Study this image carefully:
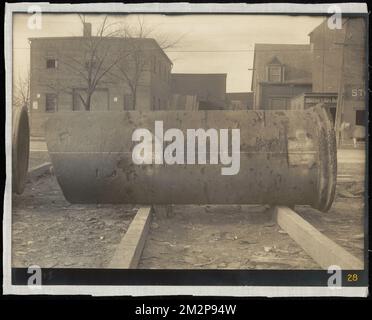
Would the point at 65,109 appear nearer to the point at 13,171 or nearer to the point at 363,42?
the point at 13,171

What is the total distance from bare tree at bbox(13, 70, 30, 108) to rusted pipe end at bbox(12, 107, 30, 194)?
0.20 ft

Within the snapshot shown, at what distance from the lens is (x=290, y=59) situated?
6074mm

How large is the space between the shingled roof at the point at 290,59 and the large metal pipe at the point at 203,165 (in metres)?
0.41

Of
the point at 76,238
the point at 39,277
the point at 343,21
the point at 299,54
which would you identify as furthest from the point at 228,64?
the point at 39,277

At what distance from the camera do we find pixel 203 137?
6109 millimetres

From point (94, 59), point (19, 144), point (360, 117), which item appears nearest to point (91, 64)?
point (94, 59)

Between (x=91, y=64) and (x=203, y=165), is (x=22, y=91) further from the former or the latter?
(x=203, y=165)

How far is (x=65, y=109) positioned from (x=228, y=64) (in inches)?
→ 69.4

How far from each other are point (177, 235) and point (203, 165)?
0.78 metres

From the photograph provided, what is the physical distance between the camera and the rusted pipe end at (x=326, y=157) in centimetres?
622

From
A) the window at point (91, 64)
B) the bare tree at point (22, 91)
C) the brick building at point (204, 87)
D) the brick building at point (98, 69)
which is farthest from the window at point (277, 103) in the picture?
the bare tree at point (22, 91)

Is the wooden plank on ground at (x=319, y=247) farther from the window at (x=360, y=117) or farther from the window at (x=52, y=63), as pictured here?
the window at (x=52, y=63)

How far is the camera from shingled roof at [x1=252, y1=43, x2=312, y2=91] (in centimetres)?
601

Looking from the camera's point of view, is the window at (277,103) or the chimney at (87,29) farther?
the window at (277,103)
